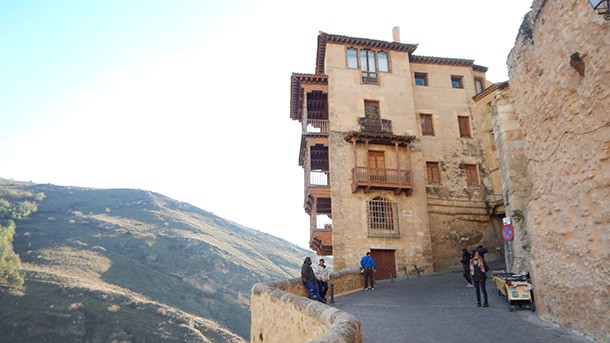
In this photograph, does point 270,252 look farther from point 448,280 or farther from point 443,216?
point 448,280

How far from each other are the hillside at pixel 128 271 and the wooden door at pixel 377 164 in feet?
90.2

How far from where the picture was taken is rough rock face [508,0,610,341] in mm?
6477

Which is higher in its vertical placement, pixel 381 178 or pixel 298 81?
pixel 298 81

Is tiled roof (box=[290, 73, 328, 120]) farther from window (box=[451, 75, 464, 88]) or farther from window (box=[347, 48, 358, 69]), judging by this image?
window (box=[451, 75, 464, 88])

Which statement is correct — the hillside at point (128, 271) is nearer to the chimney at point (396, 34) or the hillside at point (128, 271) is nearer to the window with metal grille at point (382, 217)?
the window with metal grille at point (382, 217)

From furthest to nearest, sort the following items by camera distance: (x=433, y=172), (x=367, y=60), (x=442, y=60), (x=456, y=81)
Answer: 1. (x=456, y=81)
2. (x=442, y=60)
3. (x=367, y=60)
4. (x=433, y=172)

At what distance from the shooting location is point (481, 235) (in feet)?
84.6

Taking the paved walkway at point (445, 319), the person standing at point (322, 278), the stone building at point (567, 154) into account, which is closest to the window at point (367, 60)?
the paved walkway at point (445, 319)

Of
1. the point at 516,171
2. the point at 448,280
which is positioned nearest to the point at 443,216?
the point at 448,280

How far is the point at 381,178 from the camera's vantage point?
23984mm

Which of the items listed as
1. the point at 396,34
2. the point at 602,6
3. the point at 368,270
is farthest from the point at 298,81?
the point at 602,6

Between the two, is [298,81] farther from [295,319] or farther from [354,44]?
[295,319]

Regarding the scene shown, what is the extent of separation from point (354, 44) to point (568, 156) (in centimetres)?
2101

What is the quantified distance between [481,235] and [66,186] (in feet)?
342
